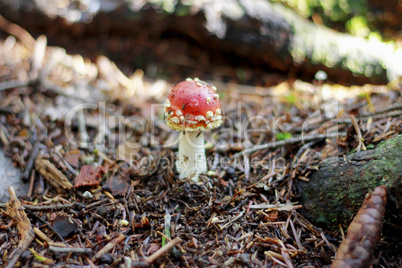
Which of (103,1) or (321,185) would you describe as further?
(103,1)

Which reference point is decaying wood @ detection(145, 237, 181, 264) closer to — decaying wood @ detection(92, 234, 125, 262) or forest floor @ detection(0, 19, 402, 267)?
forest floor @ detection(0, 19, 402, 267)

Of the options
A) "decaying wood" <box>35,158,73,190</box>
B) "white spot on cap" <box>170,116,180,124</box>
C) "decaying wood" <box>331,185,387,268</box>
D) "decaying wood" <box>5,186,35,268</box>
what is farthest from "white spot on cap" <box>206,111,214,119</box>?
"decaying wood" <box>5,186,35,268</box>

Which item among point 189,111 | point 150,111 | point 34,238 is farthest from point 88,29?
point 34,238

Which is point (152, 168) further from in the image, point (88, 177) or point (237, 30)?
point (237, 30)

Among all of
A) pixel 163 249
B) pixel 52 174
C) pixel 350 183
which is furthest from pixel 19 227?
pixel 350 183

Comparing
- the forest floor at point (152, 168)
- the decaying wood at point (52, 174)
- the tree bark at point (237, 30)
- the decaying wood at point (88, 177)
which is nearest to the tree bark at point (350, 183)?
the forest floor at point (152, 168)

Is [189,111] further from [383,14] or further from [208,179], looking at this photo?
[383,14]
